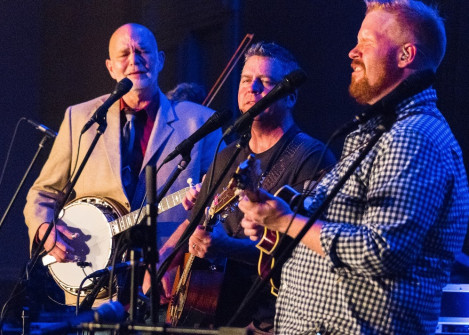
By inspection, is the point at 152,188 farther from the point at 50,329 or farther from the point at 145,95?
the point at 145,95

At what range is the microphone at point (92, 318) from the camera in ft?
5.97

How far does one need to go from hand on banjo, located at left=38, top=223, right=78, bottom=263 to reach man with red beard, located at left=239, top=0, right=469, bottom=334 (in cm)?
197

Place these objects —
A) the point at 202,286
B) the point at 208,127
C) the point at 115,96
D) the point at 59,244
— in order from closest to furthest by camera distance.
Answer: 1. the point at 208,127
2. the point at 202,286
3. the point at 115,96
4. the point at 59,244

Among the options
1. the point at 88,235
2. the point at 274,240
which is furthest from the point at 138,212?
the point at 274,240

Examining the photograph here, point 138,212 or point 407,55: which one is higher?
point 407,55

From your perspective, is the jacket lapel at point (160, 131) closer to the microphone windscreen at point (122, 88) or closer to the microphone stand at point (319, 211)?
the microphone windscreen at point (122, 88)

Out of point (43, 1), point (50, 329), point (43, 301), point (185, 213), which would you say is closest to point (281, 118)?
point (185, 213)

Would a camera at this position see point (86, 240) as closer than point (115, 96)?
No

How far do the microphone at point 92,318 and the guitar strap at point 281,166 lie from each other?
4.22ft

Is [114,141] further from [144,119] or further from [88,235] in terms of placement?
[88,235]

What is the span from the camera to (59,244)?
160 inches

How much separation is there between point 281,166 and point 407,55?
951 millimetres

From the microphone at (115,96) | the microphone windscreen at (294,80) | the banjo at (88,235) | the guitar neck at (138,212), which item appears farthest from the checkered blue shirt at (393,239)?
the banjo at (88,235)

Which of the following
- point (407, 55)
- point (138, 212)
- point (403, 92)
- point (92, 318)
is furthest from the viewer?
point (138, 212)
